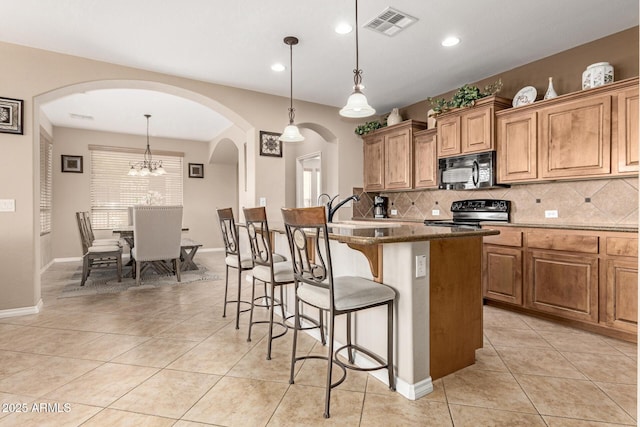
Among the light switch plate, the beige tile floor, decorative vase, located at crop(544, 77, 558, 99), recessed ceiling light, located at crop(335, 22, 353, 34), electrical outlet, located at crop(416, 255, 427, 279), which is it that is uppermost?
recessed ceiling light, located at crop(335, 22, 353, 34)

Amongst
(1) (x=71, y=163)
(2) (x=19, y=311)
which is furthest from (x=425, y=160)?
(1) (x=71, y=163)

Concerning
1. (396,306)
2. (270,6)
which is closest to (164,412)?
(396,306)

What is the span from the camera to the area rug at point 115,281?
14.3 ft

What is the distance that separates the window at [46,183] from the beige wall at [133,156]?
0.22 m

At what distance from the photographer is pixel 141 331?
9.74 ft

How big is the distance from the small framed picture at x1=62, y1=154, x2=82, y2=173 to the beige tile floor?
15.6 feet

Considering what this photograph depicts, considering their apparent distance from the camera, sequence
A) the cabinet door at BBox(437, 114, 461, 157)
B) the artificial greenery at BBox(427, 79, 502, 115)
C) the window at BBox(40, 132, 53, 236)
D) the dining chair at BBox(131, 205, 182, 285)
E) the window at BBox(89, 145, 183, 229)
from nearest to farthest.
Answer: the artificial greenery at BBox(427, 79, 502, 115), the cabinet door at BBox(437, 114, 461, 157), the dining chair at BBox(131, 205, 182, 285), the window at BBox(40, 132, 53, 236), the window at BBox(89, 145, 183, 229)

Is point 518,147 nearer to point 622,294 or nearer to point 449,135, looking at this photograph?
point 449,135

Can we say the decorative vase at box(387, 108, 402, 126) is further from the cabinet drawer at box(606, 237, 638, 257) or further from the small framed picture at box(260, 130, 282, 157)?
the cabinet drawer at box(606, 237, 638, 257)

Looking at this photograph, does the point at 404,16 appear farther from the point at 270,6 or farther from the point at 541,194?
the point at 541,194

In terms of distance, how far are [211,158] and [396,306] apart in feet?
23.9

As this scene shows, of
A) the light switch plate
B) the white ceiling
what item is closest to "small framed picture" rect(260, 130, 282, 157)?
the white ceiling

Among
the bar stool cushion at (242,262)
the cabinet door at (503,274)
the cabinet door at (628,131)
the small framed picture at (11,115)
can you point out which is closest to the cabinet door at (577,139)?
the cabinet door at (628,131)

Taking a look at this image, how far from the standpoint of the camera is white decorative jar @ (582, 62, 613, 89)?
10.0 ft
